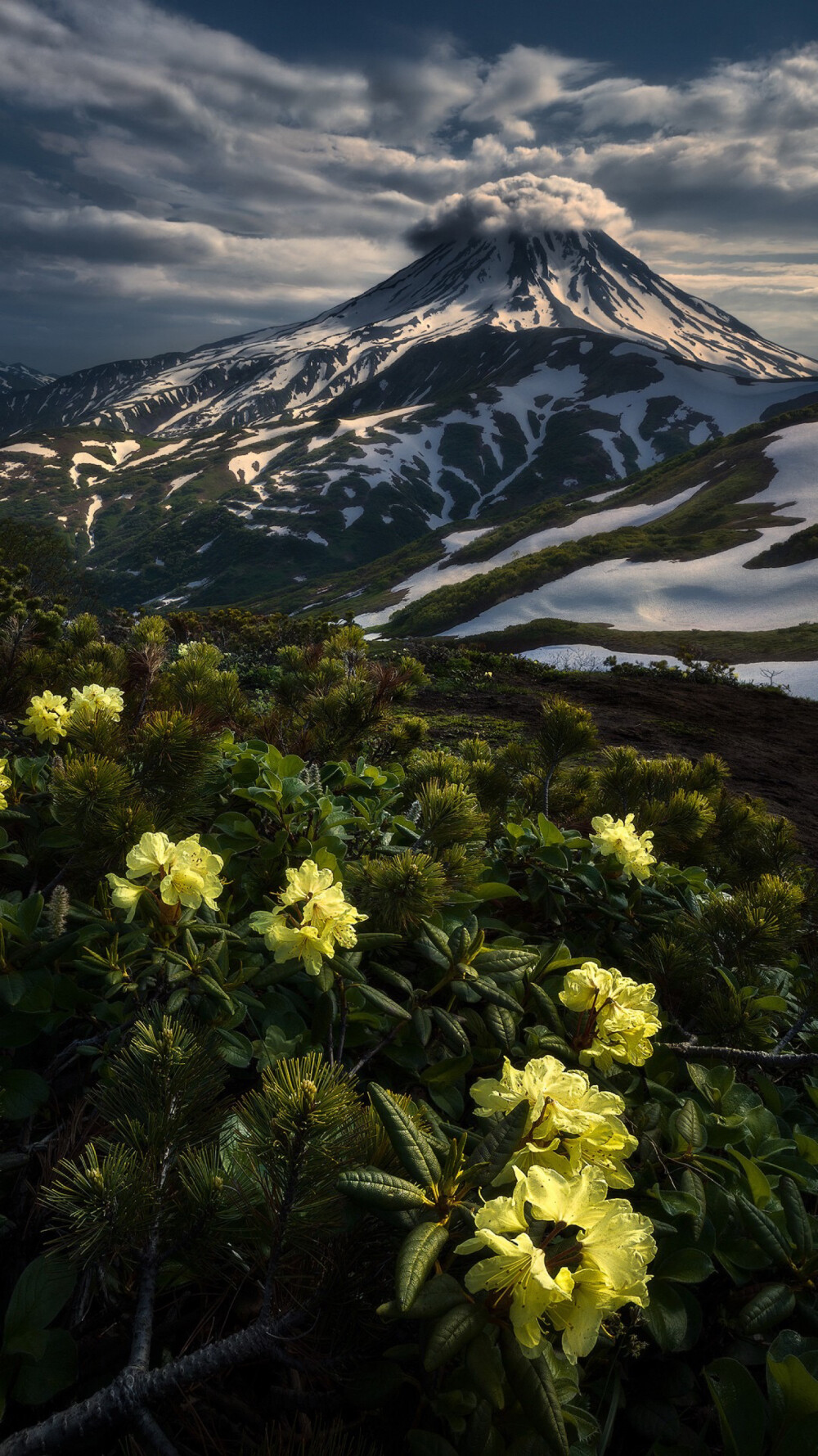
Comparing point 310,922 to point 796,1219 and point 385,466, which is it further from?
point 385,466

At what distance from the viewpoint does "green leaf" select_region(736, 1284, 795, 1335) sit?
1193 millimetres

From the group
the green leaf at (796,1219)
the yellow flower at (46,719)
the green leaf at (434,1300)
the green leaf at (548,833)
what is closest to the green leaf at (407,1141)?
the green leaf at (434,1300)

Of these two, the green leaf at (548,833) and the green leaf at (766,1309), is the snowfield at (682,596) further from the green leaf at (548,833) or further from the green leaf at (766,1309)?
the green leaf at (766,1309)

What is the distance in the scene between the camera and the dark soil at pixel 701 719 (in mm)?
9484

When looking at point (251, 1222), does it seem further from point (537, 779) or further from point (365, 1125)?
point (537, 779)

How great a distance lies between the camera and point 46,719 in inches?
82.5

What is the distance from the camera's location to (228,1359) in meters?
0.85

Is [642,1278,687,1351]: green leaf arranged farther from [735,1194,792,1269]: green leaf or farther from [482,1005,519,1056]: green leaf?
[482,1005,519,1056]: green leaf

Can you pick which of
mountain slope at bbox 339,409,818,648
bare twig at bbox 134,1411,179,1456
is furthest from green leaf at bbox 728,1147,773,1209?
mountain slope at bbox 339,409,818,648

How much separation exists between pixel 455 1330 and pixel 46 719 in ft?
6.11

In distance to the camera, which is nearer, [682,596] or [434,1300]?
[434,1300]

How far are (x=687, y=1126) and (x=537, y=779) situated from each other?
166 centimetres

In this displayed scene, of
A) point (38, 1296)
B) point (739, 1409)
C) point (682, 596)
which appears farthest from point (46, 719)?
point (682, 596)

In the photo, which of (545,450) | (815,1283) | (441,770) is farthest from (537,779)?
(545,450)
